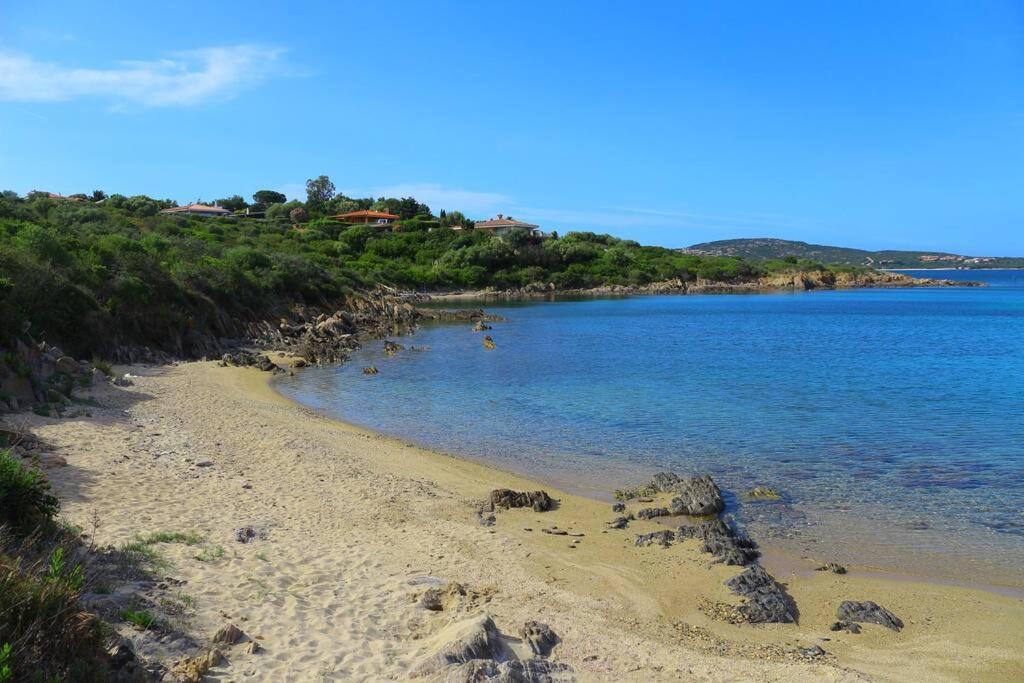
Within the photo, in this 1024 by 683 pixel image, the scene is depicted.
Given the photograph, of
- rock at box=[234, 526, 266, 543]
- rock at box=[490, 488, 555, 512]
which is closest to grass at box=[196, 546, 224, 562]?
rock at box=[234, 526, 266, 543]

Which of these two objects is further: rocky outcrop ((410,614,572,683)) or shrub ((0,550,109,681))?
rocky outcrop ((410,614,572,683))

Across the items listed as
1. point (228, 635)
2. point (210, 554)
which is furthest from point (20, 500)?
point (228, 635)

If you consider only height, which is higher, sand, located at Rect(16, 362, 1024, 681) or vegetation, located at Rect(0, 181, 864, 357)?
vegetation, located at Rect(0, 181, 864, 357)

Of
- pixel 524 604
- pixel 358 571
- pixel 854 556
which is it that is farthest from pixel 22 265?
pixel 854 556

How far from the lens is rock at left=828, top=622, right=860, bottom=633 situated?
8258mm

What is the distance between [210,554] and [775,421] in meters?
16.3

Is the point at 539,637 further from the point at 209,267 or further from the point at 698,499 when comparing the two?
the point at 209,267

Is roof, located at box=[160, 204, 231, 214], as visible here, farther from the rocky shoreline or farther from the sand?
the sand

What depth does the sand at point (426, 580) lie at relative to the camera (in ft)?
23.4

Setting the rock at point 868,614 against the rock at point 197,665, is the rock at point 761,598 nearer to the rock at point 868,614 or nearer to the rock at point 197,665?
the rock at point 868,614

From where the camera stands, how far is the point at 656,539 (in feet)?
36.3

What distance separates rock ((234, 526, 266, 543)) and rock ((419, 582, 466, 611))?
2.85m

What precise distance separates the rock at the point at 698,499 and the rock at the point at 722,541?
0.67 metres

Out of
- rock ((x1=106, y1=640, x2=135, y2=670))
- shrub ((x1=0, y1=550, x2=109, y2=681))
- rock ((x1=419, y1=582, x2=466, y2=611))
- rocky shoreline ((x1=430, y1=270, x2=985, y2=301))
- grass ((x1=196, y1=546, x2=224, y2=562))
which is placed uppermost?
rocky shoreline ((x1=430, y1=270, x2=985, y2=301))
